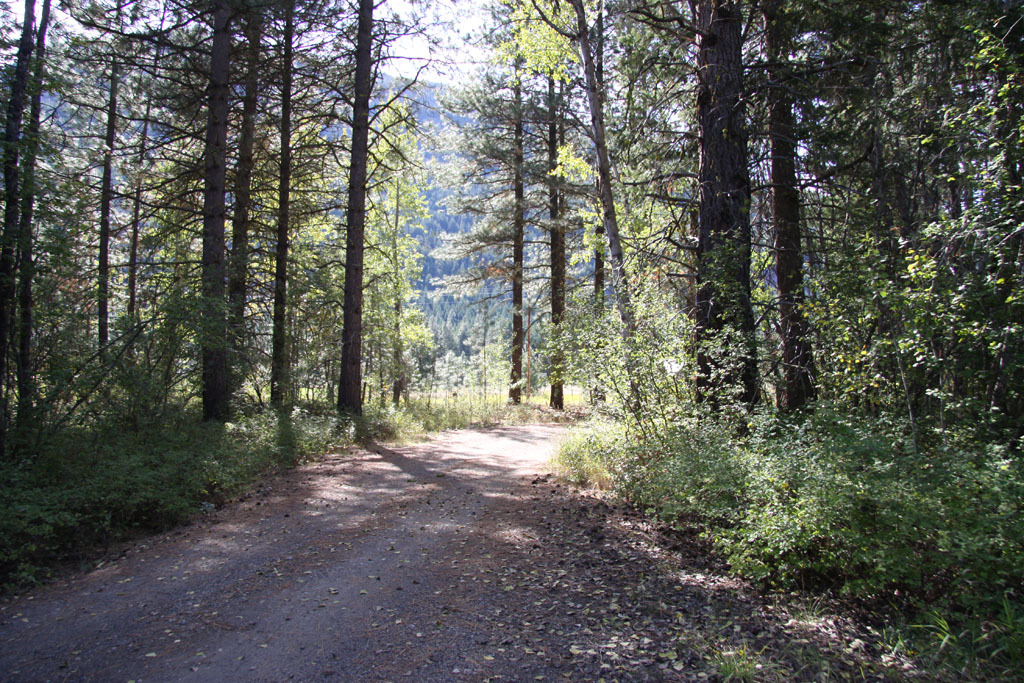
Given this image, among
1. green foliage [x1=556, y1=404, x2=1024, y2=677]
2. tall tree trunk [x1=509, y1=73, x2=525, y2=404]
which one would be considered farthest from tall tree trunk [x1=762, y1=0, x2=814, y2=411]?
tall tree trunk [x1=509, y1=73, x2=525, y2=404]

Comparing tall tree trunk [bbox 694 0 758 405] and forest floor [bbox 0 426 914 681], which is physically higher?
tall tree trunk [bbox 694 0 758 405]

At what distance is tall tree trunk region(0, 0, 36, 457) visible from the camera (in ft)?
19.2

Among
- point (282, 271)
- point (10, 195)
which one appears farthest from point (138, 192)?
point (10, 195)

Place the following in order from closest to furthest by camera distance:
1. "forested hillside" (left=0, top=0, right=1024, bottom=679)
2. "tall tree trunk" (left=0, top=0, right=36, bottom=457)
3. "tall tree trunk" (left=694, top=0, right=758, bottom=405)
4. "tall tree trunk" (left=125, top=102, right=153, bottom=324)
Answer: "forested hillside" (left=0, top=0, right=1024, bottom=679)
"tall tree trunk" (left=0, top=0, right=36, bottom=457)
"tall tree trunk" (left=694, top=0, right=758, bottom=405)
"tall tree trunk" (left=125, top=102, right=153, bottom=324)

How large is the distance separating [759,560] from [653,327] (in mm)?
3749

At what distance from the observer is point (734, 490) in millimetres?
4504

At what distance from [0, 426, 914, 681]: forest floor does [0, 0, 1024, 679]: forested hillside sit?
1.48ft

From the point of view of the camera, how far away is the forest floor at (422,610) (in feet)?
Result: 10.4

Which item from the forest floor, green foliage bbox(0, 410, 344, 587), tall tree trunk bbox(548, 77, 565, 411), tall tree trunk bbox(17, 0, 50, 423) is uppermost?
tall tree trunk bbox(548, 77, 565, 411)

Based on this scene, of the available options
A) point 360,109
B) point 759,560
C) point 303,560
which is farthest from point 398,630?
point 360,109

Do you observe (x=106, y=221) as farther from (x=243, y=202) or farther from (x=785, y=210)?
(x=785, y=210)

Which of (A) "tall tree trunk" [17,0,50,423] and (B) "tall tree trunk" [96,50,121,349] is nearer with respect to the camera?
(A) "tall tree trunk" [17,0,50,423]

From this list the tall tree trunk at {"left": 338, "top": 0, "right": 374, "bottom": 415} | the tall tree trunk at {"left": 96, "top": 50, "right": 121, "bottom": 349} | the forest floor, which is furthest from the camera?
the tall tree trunk at {"left": 338, "top": 0, "right": 374, "bottom": 415}

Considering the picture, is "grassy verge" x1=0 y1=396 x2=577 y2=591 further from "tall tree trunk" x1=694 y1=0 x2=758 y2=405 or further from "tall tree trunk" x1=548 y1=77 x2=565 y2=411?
"tall tree trunk" x1=548 y1=77 x2=565 y2=411
